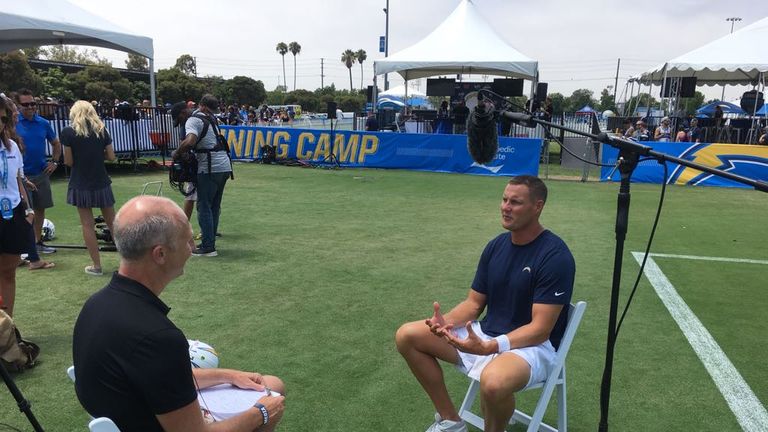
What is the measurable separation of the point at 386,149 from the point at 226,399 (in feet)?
46.3

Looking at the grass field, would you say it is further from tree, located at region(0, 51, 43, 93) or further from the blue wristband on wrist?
tree, located at region(0, 51, 43, 93)

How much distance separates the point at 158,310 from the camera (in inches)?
68.9

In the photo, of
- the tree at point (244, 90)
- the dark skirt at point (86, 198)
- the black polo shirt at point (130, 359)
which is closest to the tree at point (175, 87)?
the tree at point (244, 90)

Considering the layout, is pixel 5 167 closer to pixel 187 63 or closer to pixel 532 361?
pixel 532 361

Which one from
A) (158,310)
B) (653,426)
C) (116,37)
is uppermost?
(116,37)

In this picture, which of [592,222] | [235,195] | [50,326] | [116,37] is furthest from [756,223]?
[116,37]

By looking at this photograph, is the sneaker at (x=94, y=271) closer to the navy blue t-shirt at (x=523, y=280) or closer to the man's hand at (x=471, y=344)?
the navy blue t-shirt at (x=523, y=280)

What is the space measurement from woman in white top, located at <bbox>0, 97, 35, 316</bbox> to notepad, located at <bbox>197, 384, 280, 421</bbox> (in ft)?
9.11

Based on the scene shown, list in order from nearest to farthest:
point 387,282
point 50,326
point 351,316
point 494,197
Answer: point 50,326 → point 351,316 → point 387,282 → point 494,197

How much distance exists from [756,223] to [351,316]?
26.4ft

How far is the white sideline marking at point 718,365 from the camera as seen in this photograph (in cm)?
334

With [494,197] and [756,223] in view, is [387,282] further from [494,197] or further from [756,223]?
[756,223]

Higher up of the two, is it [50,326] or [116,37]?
[116,37]

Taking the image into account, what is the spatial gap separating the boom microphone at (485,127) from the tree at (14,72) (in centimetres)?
3894
